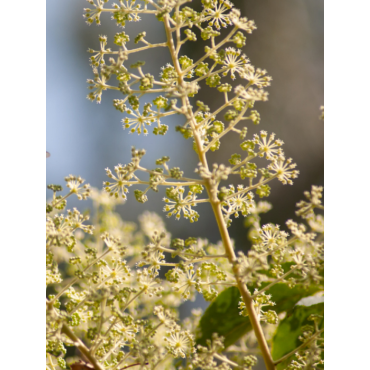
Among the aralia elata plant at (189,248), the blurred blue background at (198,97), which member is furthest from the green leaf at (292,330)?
the blurred blue background at (198,97)

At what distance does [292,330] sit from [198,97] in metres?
0.60

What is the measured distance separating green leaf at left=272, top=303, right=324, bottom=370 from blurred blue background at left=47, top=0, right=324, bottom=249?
1.09 feet

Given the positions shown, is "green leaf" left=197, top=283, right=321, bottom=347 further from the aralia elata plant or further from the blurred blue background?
the blurred blue background

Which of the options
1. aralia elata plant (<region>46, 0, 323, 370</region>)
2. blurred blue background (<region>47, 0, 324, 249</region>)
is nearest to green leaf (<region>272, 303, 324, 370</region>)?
aralia elata plant (<region>46, 0, 323, 370</region>)

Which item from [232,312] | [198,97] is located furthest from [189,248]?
[198,97]

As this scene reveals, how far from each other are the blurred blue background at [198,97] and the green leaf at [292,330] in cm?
33

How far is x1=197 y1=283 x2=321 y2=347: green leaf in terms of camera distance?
0.63 meters

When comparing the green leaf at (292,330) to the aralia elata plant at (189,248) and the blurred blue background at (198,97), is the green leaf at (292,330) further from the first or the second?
the blurred blue background at (198,97)

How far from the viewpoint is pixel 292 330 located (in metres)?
0.59

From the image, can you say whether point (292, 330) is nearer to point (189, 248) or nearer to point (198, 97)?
point (189, 248)

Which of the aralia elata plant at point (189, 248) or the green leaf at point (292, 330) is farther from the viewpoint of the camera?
the green leaf at point (292, 330)

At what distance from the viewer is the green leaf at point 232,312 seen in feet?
2.07
